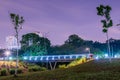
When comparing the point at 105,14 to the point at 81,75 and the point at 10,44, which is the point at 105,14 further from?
the point at 10,44

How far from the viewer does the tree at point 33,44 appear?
15412 centimetres

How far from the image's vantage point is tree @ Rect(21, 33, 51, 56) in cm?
15412

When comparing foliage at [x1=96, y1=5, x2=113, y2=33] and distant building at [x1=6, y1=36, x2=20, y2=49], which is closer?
foliage at [x1=96, y1=5, x2=113, y2=33]

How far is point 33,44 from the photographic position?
15700cm

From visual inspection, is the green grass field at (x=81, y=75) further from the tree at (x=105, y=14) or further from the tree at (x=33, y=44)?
the tree at (x=33, y=44)

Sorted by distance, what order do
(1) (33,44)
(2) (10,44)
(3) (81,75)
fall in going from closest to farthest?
1. (3) (81,75)
2. (1) (33,44)
3. (2) (10,44)

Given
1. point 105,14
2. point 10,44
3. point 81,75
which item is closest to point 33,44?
point 10,44

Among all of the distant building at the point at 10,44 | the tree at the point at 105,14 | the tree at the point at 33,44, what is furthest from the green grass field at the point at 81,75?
the distant building at the point at 10,44

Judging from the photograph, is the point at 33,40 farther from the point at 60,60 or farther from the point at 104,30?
the point at 104,30

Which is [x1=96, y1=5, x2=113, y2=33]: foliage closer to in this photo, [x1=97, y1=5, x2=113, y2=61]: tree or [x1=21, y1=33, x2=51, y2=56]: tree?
[x1=97, y1=5, x2=113, y2=61]: tree

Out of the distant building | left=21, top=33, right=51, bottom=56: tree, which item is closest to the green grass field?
left=21, top=33, right=51, bottom=56: tree

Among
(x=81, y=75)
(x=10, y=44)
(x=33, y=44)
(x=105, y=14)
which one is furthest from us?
(x=10, y=44)

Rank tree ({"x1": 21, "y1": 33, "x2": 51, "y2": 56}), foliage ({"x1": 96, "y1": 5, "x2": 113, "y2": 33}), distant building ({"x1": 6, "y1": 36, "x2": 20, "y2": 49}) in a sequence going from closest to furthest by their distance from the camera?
foliage ({"x1": 96, "y1": 5, "x2": 113, "y2": 33}) < tree ({"x1": 21, "y1": 33, "x2": 51, "y2": 56}) < distant building ({"x1": 6, "y1": 36, "x2": 20, "y2": 49})

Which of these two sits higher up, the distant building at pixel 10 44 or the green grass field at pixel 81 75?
the distant building at pixel 10 44
